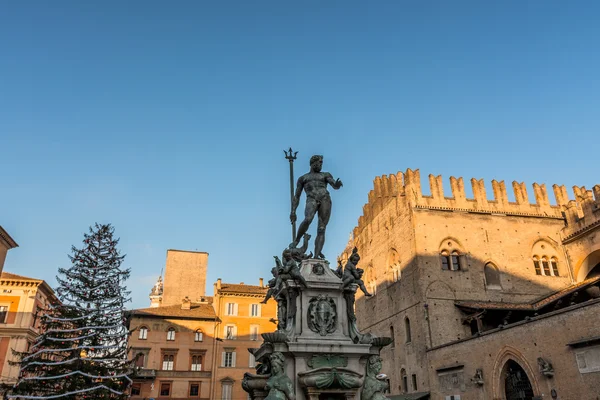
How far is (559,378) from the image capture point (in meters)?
19.4

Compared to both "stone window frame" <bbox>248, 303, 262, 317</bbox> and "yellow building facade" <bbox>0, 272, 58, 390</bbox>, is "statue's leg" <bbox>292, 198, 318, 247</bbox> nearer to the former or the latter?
"yellow building facade" <bbox>0, 272, 58, 390</bbox>

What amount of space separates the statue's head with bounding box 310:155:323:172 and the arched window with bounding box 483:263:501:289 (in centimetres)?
2432

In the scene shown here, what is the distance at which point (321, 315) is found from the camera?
8625mm

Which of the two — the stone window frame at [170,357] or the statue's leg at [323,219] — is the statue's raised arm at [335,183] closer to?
the statue's leg at [323,219]

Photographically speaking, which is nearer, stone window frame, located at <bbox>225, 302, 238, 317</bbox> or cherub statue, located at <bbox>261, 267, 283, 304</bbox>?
cherub statue, located at <bbox>261, 267, 283, 304</bbox>

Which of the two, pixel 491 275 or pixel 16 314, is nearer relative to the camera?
Answer: pixel 491 275

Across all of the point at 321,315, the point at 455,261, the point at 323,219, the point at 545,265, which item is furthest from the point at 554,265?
the point at 321,315

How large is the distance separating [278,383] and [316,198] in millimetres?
3850

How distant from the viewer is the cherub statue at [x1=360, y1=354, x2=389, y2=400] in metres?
8.16

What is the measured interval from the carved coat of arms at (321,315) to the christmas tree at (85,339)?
1407 centimetres

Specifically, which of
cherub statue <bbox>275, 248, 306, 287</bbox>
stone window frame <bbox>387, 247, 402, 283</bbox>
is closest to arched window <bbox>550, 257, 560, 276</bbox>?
stone window frame <bbox>387, 247, 402, 283</bbox>

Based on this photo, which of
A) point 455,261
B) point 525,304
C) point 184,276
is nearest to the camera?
point 525,304

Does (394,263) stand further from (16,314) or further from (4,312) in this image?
(4,312)

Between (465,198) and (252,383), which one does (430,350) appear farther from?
(252,383)
